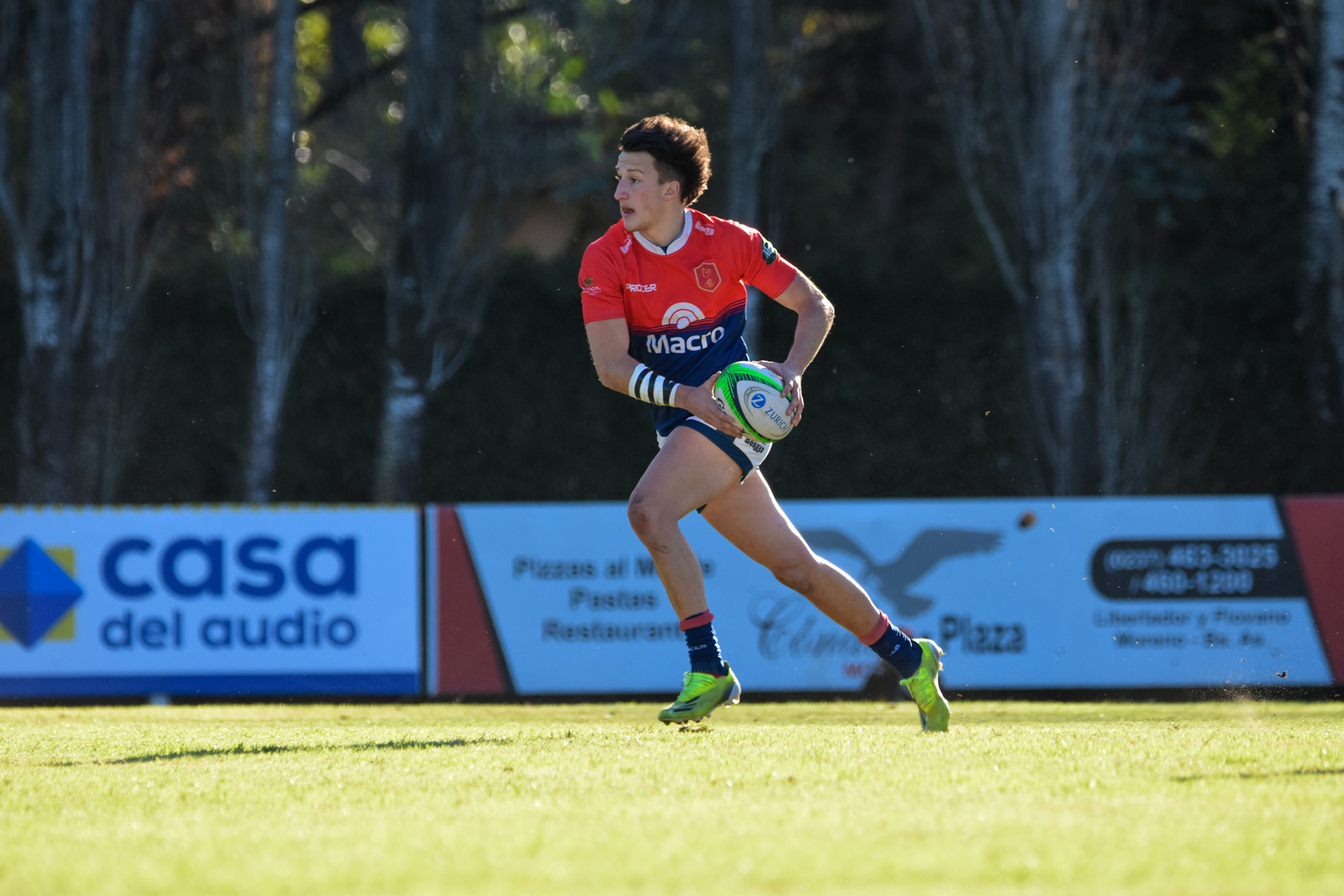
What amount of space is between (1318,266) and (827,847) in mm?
13271

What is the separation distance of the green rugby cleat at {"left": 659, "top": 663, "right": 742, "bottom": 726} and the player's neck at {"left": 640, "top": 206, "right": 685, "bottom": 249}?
1.58 m

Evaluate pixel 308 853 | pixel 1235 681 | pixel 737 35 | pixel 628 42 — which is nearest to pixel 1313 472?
pixel 1235 681

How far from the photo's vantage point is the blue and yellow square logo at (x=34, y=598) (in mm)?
9664

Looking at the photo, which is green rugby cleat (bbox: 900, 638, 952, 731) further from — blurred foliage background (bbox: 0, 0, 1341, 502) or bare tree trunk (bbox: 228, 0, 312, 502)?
bare tree trunk (bbox: 228, 0, 312, 502)

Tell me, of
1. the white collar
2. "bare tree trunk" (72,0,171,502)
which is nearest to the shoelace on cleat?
the white collar

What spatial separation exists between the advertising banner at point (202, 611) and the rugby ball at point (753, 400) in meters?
5.03

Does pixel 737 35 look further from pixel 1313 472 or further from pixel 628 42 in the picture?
pixel 1313 472

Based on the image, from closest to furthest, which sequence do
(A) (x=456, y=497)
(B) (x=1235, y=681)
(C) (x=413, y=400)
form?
(B) (x=1235, y=681) < (C) (x=413, y=400) < (A) (x=456, y=497)

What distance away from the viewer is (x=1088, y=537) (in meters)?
9.67

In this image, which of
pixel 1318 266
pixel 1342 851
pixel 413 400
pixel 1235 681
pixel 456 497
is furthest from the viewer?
pixel 456 497

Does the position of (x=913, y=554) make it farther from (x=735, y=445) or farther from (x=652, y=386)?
(x=652, y=386)

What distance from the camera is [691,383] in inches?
219

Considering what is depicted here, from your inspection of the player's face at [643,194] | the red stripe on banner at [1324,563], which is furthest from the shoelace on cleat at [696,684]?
the red stripe on banner at [1324,563]

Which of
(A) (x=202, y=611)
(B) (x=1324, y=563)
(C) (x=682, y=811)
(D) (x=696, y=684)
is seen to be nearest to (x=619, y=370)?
(D) (x=696, y=684)
